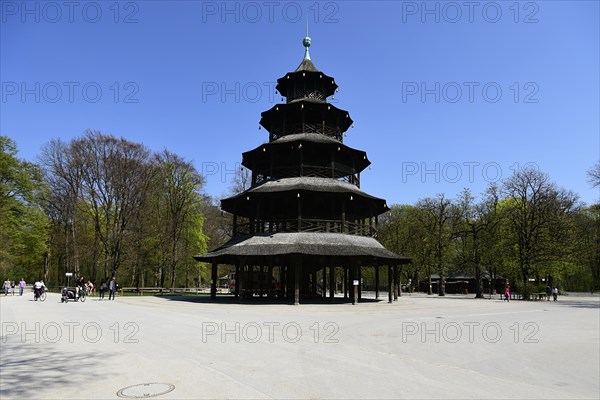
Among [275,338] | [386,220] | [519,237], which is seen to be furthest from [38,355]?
[386,220]

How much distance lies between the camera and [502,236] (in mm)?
51250

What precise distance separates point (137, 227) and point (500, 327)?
37857 mm

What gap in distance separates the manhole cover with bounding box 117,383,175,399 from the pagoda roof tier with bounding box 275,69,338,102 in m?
34.3

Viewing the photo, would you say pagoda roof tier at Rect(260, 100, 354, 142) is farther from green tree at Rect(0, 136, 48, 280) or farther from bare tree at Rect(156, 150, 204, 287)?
green tree at Rect(0, 136, 48, 280)

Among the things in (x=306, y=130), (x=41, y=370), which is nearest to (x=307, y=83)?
(x=306, y=130)

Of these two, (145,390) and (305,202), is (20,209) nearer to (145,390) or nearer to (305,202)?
(305,202)

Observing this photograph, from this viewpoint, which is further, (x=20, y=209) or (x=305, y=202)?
(x=20, y=209)

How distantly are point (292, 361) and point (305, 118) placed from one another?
30.3 metres

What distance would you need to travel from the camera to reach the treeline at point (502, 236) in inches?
1895

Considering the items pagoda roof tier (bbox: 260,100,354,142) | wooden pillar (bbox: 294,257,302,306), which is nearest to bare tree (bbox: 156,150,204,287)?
pagoda roof tier (bbox: 260,100,354,142)

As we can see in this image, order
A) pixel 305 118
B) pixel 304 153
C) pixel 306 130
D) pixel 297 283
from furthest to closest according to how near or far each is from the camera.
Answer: pixel 305 118 < pixel 306 130 < pixel 304 153 < pixel 297 283

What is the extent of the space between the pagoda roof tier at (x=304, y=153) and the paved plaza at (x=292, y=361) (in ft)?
64.1

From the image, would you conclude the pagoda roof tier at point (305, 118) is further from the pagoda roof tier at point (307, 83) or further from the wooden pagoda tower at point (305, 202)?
the pagoda roof tier at point (307, 83)

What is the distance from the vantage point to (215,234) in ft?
220
